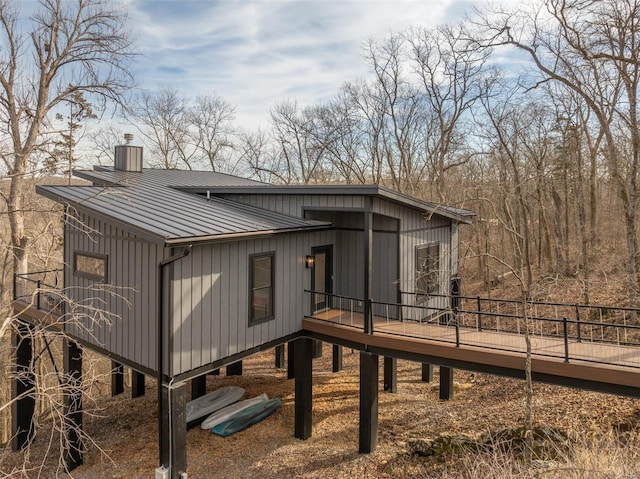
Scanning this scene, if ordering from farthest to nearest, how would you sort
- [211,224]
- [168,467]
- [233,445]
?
[233,445]
[211,224]
[168,467]

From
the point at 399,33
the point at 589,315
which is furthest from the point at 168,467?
the point at 399,33

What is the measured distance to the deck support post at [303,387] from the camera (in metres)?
9.67

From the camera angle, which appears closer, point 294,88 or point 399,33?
point 399,33

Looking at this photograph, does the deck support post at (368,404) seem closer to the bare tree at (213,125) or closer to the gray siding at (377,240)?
the gray siding at (377,240)

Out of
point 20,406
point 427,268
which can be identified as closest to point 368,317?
point 427,268

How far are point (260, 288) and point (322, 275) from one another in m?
2.35

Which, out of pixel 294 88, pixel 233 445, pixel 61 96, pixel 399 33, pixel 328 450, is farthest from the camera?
pixel 294 88

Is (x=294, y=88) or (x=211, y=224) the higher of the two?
(x=294, y=88)

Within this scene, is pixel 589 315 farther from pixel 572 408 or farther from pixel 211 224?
pixel 211 224

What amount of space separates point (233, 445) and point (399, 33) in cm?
2491

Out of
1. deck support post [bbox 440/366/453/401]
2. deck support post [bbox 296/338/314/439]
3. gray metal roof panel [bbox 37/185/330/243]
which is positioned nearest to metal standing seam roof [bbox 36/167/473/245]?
gray metal roof panel [bbox 37/185/330/243]

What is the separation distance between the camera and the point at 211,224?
7832 mm

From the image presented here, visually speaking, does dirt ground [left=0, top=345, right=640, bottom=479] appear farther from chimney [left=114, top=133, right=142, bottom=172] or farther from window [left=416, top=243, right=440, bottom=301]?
chimney [left=114, top=133, right=142, bottom=172]

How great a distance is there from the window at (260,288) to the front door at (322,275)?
168cm
